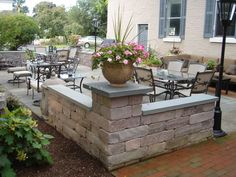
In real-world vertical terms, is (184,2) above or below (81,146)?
above

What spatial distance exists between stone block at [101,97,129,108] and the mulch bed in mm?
749

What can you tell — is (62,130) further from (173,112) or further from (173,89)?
(173,89)

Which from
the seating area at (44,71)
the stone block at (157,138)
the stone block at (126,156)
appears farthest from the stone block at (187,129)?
the seating area at (44,71)

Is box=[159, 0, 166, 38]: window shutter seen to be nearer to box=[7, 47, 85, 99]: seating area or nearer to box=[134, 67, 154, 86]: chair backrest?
box=[7, 47, 85, 99]: seating area

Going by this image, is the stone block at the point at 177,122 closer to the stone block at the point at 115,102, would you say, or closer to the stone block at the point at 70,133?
the stone block at the point at 115,102

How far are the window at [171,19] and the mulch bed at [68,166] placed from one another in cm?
813

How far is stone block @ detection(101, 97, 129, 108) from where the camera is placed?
3087 mm

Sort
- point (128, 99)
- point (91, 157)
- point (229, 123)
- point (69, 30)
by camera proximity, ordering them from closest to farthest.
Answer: point (128, 99) < point (91, 157) < point (229, 123) < point (69, 30)

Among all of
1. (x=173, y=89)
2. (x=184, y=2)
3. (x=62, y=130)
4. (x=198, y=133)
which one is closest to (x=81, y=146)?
(x=62, y=130)

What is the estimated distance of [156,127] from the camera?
11.7 feet

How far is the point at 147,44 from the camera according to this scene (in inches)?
495

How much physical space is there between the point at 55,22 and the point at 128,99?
31394 mm

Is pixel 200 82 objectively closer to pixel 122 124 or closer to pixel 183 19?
pixel 122 124

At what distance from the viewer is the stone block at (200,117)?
3.95 metres
